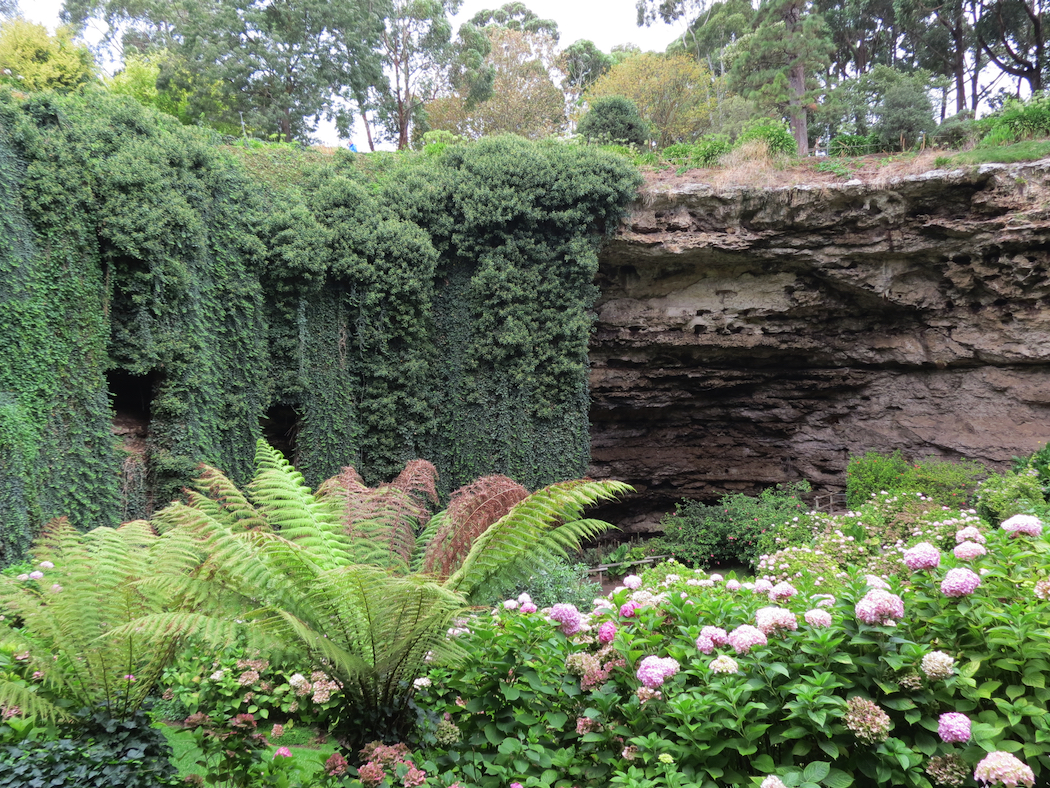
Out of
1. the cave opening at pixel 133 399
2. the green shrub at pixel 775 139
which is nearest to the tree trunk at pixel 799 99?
the green shrub at pixel 775 139

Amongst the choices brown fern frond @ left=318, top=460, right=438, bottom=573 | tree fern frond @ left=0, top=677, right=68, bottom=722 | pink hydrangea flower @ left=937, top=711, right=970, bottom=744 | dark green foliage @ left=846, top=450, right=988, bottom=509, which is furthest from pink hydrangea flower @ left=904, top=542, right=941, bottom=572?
dark green foliage @ left=846, top=450, right=988, bottom=509

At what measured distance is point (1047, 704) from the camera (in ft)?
6.52

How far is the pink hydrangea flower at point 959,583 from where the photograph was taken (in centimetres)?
195

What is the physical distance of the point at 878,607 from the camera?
1.94 m

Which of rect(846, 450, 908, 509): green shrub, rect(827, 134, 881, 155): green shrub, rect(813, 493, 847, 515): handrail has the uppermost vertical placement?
rect(827, 134, 881, 155): green shrub

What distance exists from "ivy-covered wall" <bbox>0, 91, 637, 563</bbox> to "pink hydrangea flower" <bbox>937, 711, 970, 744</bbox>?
7.39m

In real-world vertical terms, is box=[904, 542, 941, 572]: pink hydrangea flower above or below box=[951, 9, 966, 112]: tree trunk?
below

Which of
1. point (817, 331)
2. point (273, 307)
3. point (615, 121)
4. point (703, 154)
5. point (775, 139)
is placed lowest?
point (817, 331)

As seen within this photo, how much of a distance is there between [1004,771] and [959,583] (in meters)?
0.59

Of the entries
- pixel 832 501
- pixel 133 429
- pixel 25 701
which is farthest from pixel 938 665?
pixel 832 501

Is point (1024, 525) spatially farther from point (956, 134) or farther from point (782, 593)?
point (956, 134)

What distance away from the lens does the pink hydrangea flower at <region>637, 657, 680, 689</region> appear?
2021 mm

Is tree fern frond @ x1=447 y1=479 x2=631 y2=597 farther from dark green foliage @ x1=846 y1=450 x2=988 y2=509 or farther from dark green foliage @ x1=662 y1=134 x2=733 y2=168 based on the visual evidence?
dark green foliage @ x1=662 y1=134 x2=733 y2=168

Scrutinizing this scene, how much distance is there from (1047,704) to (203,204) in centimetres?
921
